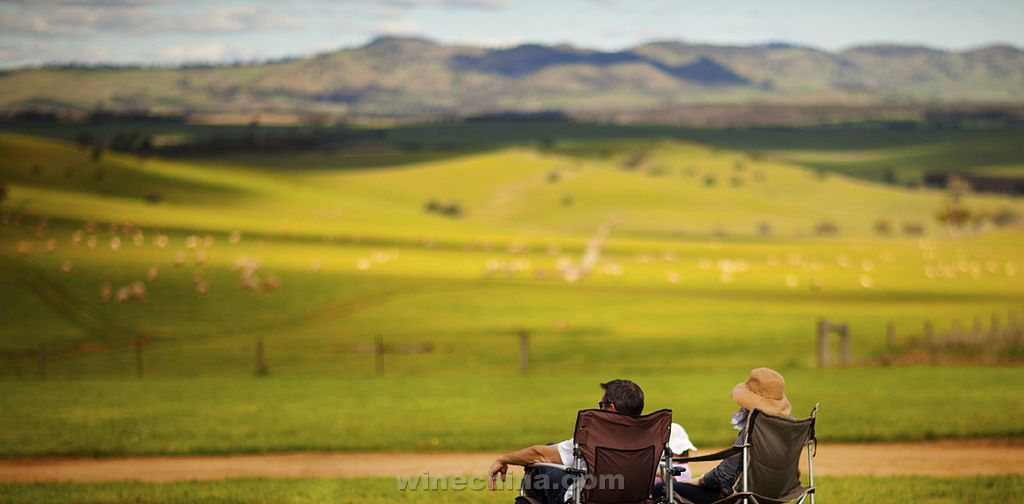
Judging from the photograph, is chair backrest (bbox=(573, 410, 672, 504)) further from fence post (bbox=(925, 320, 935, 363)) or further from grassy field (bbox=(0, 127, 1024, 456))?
fence post (bbox=(925, 320, 935, 363))

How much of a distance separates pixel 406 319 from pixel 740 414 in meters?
43.4

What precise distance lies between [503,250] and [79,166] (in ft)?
149

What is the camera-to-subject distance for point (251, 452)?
17422mm

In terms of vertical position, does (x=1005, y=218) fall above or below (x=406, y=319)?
below

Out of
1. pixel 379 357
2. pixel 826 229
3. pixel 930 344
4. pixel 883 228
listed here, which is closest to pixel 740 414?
pixel 930 344

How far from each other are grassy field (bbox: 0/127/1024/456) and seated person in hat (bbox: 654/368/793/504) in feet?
26.9

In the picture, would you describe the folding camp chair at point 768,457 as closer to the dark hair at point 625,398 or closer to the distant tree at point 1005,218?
the dark hair at point 625,398

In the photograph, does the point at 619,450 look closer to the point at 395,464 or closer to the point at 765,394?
the point at 765,394

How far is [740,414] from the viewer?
30.7 feet

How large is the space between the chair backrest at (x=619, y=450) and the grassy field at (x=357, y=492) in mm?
3686

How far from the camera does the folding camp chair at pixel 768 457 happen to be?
9.09 m

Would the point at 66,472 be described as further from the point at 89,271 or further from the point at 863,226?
the point at 863,226

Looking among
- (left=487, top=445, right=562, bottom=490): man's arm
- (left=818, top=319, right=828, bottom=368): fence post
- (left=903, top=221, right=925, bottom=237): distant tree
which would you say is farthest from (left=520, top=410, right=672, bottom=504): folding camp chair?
(left=903, top=221, right=925, bottom=237): distant tree

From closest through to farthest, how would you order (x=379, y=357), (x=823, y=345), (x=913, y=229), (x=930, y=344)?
(x=823, y=345) < (x=930, y=344) < (x=379, y=357) < (x=913, y=229)
